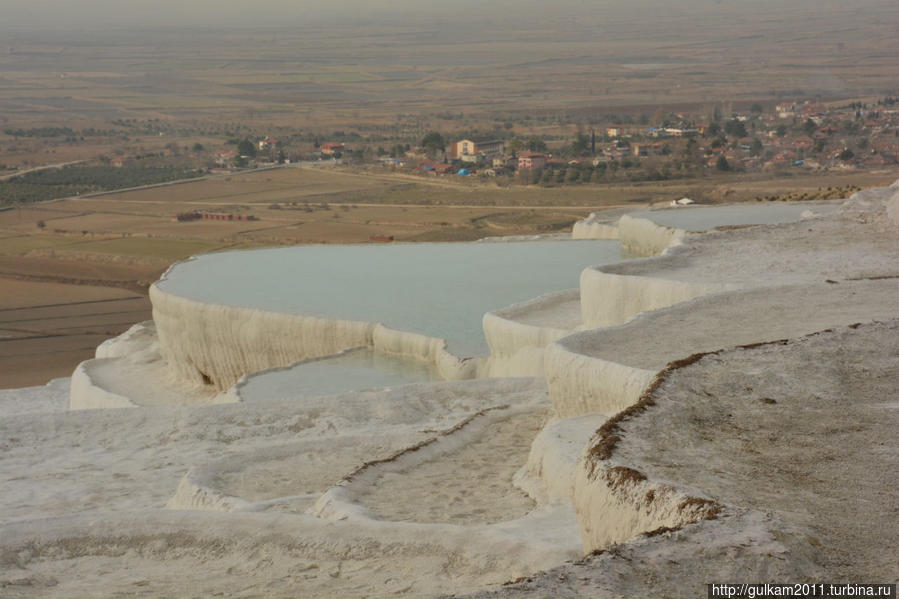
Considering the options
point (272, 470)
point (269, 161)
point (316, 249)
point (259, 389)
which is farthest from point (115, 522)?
point (269, 161)

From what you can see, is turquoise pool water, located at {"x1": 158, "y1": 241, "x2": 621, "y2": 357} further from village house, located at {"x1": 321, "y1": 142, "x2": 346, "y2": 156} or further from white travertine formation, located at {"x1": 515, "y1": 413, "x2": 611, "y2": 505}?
village house, located at {"x1": 321, "y1": 142, "x2": 346, "y2": 156}

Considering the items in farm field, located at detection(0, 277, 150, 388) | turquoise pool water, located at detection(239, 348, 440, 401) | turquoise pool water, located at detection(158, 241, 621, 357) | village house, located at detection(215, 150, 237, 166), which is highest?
turquoise pool water, located at detection(158, 241, 621, 357)

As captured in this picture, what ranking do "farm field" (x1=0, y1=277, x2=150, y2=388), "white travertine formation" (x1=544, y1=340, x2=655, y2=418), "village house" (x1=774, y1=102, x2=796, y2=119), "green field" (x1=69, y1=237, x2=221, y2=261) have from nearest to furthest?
"white travertine formation" (x1=544, y1=340, x2=655, y2=418) → "farm field" (x1=0, y1=277, x2=150, y2=388) → "green field" (x1=69, y1=237, x2=221, y2=261) → "village house" (x1=774, y1=102, x2=796, y2=119)

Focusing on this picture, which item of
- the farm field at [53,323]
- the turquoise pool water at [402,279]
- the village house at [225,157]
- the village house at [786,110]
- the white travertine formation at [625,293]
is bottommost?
the farm field at [53,323]

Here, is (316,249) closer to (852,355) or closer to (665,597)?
(852,355)

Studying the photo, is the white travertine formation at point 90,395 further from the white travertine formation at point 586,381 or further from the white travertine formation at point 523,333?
the white travertine formation at point 586,381

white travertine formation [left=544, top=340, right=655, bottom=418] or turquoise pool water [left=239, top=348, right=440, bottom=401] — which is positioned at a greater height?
white travertine formation [left=544, top=340, right=655, bottom=418]

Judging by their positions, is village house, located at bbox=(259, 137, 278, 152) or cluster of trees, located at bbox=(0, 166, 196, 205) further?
village house, located at bbox=(259, 137, 278, 152)

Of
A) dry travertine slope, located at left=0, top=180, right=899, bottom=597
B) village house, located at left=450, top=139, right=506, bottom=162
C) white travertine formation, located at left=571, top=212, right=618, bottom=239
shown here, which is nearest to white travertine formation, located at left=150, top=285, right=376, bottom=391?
dry travertine slope, located at left=0, top=180, right=899, bottom=597

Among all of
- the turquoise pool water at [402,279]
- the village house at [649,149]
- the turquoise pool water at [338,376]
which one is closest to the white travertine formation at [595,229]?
the turquoise pool water at [402,279]
